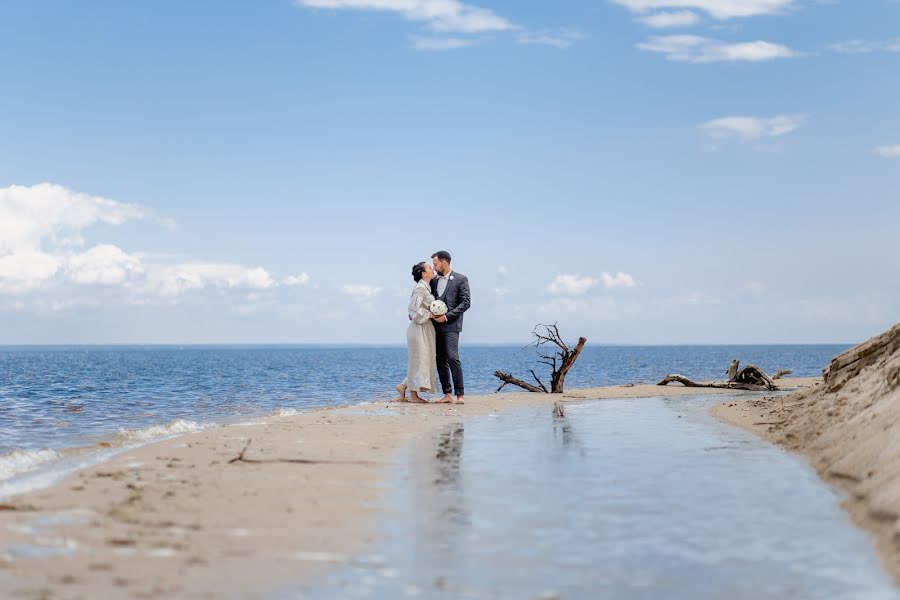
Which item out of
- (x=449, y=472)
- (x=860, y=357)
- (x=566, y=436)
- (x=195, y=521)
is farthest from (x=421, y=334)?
(x=195, y=521)

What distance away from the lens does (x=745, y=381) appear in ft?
66.0

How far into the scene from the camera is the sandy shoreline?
3.96m

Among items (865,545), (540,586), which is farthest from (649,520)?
(540,586)

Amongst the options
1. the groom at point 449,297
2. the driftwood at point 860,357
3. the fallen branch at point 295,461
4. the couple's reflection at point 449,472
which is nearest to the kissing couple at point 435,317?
the groom at point 449,297

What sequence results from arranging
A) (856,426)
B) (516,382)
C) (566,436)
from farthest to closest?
(516,382) → (566,436) → (856,426)

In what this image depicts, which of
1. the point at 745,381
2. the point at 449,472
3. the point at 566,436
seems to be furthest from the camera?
the point at 745,381

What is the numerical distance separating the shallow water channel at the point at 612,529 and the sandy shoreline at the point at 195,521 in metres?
0.30

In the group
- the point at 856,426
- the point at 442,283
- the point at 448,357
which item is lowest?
the point at 856,426

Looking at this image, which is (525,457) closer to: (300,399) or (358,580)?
(358,580)

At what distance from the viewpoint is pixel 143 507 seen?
5.55 metres

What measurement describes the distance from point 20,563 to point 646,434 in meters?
7.39

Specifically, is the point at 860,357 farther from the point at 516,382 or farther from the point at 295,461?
the point at 516,382

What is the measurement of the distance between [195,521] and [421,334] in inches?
371

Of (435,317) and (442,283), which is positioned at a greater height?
(442,283)
